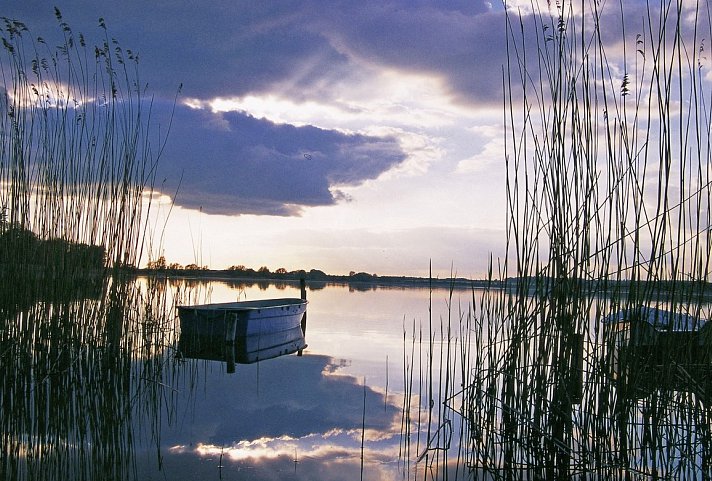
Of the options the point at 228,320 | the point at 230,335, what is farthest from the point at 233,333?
the point at 228,320

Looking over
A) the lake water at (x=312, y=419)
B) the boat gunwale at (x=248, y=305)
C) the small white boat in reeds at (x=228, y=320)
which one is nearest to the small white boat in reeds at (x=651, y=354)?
the lake water at (x=312, y=419)

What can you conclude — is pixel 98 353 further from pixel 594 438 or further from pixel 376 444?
pixel 594 438

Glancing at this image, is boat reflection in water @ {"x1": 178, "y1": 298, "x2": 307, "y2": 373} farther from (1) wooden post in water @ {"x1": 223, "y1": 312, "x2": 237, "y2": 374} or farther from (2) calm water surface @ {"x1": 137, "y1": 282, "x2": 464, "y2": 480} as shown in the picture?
(2) calm water surface @ {"x1": 137, "y1": 282, "x2": 464, "y2": 480}

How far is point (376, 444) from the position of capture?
3344mm

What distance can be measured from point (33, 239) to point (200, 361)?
142 inches

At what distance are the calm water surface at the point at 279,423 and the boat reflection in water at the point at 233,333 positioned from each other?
304 millimetres

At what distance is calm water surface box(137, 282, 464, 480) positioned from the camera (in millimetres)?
2842

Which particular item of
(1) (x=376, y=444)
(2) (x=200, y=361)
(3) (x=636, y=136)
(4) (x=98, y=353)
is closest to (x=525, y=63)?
(3) (x=636, y=136)

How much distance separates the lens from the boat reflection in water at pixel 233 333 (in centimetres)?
662

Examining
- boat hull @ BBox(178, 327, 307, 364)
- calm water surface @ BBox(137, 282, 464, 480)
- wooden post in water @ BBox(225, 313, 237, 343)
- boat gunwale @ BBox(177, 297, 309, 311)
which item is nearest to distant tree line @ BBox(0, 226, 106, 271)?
calm water surface @ BBox(137, 282, 464, 480)

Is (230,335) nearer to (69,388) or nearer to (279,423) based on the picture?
(279,423)

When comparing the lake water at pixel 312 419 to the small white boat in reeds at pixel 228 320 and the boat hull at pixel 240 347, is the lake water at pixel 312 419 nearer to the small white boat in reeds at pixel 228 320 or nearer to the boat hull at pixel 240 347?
the boat hull at pixel 240 347

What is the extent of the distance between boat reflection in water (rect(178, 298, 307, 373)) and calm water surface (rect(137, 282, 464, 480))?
→ 30 centimetres

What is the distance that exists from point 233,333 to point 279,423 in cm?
298
